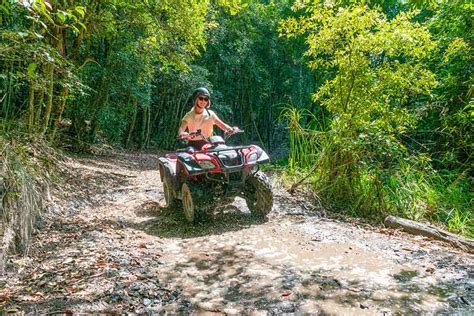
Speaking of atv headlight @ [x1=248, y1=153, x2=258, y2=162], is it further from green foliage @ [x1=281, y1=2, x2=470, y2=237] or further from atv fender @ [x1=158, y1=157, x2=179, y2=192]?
green foliage @ [x1=281, y1=2, x2=470, y2=237]

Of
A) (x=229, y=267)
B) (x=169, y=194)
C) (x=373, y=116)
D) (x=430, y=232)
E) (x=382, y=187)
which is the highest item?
(x=373, y=116)


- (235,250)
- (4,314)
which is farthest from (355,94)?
(4,314)

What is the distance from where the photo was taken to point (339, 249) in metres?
4.03

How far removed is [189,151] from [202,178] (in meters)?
0.36

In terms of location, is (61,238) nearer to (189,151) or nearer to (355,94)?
(189,151)

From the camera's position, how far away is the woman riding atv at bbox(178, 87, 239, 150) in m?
5.18

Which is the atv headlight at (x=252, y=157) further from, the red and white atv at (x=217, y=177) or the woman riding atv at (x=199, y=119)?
the woman riding atv at (x=199, y=119)

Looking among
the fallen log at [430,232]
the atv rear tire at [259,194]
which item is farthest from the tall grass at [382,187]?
the atv rear tire at [259,194]

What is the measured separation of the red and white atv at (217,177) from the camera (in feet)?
14.8

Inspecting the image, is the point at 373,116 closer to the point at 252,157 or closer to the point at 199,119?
the point at 252,157

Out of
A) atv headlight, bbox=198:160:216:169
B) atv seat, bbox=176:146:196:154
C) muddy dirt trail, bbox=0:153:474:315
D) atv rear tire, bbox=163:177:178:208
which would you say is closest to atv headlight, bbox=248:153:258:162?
atv headlight, bbox=198:160:216:169

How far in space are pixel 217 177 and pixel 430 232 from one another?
2.67 metres

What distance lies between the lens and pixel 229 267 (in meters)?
3.50

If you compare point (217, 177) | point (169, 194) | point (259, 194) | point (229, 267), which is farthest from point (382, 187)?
point (229, 267)
